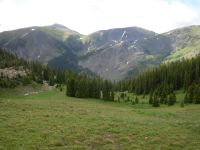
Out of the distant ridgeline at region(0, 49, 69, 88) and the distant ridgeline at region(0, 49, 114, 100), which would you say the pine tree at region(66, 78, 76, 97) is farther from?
the distant ridgeline at region(0, 49, 69, 88)

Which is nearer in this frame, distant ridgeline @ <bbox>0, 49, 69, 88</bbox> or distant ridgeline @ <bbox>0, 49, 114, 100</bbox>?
distant ridgeline @ <bbox>0, 49, 114, 100</bbox>

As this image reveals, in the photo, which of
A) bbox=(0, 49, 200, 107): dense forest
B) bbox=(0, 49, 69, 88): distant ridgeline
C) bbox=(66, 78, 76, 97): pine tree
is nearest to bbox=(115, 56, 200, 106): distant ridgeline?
bbox=(0, 49, 200, 107): dense forest

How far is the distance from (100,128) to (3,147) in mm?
13139

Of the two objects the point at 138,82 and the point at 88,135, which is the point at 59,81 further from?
the point at 88,135

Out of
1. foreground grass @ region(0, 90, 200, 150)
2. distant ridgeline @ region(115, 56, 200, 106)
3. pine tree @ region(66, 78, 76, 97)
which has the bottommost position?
foreground grass @ region(0, 90, 200, 150)

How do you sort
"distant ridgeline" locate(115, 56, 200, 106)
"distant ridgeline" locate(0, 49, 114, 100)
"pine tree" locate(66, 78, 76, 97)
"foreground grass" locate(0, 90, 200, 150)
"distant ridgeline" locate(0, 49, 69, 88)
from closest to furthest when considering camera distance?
1. "foreground grass" locate(0, 90, 200, 150)
2. "pine tree" locate(66, 78, 76, 97)
3. "distant ridgeline" locate(0, 49, 114, 100)
4. "distant ridgeline" locate(115, 56, 200, 106)
5. "distant ridgeline" locate(0, 49, 69, 88)

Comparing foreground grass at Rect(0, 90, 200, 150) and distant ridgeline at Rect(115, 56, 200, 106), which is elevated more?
distant ridgeline at Rect(115, 56, 200, 106)

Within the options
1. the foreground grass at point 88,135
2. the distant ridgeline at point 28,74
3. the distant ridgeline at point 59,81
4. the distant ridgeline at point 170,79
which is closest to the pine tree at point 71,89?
the distant ridgeline at point 59,81

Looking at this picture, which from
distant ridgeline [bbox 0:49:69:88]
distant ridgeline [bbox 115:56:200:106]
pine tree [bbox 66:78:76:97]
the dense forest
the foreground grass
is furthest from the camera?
distant ridgeline [bbox 0:49:69:88]

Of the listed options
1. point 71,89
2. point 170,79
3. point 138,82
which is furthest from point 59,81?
point 170,79

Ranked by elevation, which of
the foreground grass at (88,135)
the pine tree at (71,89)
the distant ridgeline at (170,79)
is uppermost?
the distant ridgeline at (170,79)

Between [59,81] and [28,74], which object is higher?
[28,74]

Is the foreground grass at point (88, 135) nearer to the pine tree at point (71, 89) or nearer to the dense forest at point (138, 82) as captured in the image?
the dense forest at point (138, 82)

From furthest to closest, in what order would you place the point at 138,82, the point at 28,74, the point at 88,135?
the point at 138,82 < the point at 28,74 < the point at 88,135
